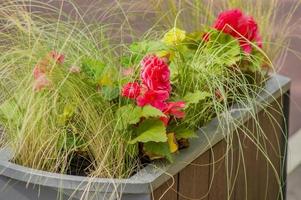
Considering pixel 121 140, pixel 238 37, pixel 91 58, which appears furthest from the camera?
pixel 238 37

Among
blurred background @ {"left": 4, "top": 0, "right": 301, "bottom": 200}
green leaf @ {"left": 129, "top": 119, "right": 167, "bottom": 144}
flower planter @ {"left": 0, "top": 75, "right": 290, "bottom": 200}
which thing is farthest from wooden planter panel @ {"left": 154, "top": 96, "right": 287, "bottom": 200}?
blurred background @ {"left": 4, "top": 0, "right": 301, "bottom": 200}

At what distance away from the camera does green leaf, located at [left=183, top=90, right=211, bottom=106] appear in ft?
5.36

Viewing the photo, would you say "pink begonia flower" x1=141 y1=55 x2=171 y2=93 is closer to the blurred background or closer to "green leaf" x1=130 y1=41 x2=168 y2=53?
"green leaf" x1=130 y1=41 x2=168 y2=53

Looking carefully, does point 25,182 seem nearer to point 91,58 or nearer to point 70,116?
point 70,116

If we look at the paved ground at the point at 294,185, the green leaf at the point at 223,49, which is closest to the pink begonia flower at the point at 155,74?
the green leaf at the point at 223,49

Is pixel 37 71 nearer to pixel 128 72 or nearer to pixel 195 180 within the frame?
pixel 128 72

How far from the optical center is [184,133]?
1609 mm

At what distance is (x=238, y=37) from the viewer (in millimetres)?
1894

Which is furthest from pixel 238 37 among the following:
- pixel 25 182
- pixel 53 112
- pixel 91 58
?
pixel 25 182

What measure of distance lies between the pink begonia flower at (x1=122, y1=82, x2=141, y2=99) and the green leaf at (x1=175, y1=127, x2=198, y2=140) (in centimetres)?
13

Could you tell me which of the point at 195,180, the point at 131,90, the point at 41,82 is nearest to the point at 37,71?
the point at 41,82

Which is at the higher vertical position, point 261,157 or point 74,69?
point 74,69

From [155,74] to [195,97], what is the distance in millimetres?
133

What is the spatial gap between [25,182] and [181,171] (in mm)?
330
